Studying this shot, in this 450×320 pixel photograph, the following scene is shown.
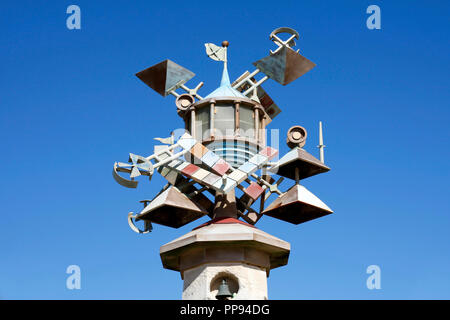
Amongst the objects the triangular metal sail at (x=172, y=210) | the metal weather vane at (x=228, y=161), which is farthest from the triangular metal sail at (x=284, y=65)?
the triangular metal sail at (x=172, y=210)

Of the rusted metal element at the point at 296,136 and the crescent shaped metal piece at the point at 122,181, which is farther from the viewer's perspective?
the rusted metal element at the point at 296,136

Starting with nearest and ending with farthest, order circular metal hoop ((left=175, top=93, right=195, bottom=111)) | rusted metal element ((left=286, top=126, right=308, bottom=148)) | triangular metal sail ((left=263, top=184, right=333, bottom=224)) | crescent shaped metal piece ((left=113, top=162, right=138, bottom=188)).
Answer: crescent shaped metal piece ((left=113, top=162, right=138, bottom=188)), triangular metal sail ((left=263, top=184, right=333, bottom=224)), rusted metal element ((left=286, top=126, right=308, bottom=148)), circular metal hoop ((left=175, top=93, right=195, bottom=111))

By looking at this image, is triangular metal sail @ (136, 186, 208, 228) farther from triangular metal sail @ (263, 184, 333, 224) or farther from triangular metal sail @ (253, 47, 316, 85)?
triangular metal sail @ (253, 47, 316, 85)

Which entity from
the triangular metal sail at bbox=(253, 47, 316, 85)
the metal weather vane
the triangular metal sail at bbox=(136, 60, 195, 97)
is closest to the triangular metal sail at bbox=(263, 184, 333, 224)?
the metal weather vane

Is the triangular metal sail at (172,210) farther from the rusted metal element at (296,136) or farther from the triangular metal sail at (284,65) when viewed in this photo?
the triangular metal sail at (284,65)

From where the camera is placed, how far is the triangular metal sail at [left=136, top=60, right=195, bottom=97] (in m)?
18.9

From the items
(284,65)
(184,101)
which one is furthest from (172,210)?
(284,65)

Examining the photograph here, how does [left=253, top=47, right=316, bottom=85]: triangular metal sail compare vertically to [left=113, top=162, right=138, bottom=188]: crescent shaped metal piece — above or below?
above

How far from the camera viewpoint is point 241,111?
17.9 metres

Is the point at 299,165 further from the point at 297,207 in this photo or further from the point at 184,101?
the point at 184,101

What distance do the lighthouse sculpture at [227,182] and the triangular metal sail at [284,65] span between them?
0.08 feet

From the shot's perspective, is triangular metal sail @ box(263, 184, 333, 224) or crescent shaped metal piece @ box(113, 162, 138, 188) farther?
triangular metal sail @ box(263, 184, 333, 224)

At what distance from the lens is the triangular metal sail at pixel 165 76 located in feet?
61.9
